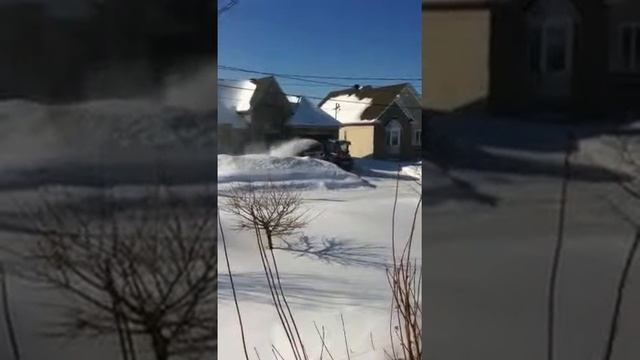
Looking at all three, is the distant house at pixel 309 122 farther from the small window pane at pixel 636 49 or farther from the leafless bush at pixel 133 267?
the small window pane at pixel 636 49

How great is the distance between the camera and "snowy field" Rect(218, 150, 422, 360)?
3160mm

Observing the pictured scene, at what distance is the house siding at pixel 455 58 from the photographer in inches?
60.9

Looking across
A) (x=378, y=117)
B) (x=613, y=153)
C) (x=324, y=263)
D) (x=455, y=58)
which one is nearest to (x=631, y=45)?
(x=613, y=153)

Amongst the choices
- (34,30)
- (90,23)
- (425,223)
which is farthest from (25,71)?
(425,223)

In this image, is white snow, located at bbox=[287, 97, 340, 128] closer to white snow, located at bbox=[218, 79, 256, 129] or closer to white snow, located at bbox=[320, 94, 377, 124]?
white snow, located at bbox=[320, 94, 377, 124]

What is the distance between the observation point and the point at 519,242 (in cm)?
153

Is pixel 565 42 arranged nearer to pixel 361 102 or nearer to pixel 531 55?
pixel 531 55

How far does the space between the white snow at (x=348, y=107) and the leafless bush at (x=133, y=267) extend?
2672mm

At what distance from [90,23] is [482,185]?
3.99 feet

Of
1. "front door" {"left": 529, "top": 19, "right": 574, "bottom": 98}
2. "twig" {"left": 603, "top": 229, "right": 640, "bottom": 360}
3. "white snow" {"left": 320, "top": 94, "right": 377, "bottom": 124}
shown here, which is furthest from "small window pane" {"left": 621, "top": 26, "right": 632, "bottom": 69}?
"white snow" {"left": 320, "top": 94, "right": 377, "bottom": 124}

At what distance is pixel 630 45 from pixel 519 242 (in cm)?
59

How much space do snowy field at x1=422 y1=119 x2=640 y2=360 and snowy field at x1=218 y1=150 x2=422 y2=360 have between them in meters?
1.29

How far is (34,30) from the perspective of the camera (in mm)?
1638

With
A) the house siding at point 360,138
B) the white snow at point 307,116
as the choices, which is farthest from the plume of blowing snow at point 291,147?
the house siding at point 360,138
